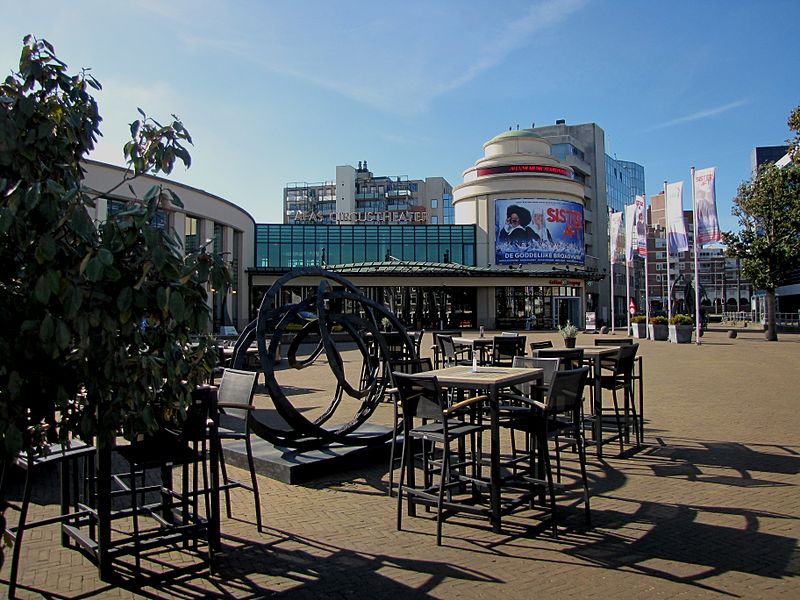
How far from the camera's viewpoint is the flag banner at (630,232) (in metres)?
37.3

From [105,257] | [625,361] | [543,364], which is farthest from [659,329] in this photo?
[105,257]

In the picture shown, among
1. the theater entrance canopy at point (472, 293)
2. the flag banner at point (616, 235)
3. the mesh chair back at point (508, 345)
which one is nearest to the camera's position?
the mesh chair back at point (508, 345)

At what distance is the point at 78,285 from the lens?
7.91 feet

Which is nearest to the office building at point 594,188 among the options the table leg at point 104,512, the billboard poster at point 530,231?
the billboard poster at point 530,231

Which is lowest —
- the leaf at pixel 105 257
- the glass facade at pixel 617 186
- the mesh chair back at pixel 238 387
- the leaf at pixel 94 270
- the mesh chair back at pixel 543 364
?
the mesh chair back at pixel 238 387

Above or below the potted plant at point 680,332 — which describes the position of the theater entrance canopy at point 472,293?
above

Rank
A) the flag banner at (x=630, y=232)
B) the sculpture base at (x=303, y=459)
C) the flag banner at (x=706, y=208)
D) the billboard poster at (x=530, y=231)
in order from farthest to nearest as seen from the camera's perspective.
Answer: the billboard poster at (x=530, y=231), the flag banner at (x=630, y=232), the flag banner at (x=706, y=208), the sculpture base at (x=303, y=459)

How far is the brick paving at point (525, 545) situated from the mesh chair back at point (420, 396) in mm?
845

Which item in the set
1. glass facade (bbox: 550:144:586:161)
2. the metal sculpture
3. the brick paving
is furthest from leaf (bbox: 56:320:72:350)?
glass facade (bbox: 550:144:586:161)

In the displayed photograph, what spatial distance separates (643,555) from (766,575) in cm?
72

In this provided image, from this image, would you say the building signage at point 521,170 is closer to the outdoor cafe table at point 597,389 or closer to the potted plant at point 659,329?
the potted plant at point 659,329

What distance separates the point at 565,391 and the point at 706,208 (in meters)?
27.8

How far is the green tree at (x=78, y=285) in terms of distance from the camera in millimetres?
2393

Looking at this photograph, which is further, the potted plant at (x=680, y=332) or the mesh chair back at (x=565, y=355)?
the potted plant at (x=680, y=332)
